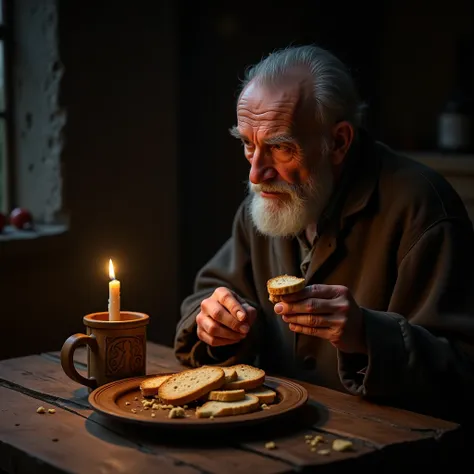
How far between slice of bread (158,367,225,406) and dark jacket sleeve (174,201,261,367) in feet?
1.13

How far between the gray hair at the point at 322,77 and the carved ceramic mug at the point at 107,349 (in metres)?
0.74

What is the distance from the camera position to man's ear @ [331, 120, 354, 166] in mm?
2494

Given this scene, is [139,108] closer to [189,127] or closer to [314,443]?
[189,127]

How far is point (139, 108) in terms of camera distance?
3701 mm

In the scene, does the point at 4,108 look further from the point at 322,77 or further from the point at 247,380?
Result: the point at 247,380

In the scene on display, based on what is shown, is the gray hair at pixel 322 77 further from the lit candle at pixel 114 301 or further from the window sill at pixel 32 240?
the window sill at pixel 32 240

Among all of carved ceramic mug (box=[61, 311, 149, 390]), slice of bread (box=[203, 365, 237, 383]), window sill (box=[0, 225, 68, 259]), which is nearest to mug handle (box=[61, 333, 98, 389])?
carved ceramic mug (box=[61, 311, 149, 390])

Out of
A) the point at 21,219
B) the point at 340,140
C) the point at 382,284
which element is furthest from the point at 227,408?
the point at 21,219

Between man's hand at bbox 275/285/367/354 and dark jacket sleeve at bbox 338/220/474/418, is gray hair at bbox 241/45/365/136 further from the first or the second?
man's hand at bbox 275/285/367/354

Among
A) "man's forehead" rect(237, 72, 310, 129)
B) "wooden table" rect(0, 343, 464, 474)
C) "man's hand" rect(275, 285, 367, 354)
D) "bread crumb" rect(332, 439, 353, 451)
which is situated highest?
"man's forehead" rect(237, 72, 310, 129)

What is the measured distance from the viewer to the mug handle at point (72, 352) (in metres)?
2.03

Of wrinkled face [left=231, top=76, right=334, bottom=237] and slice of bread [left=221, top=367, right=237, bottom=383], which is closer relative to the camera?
slice of bread [left=221, top=367, right=237, bottom=383]

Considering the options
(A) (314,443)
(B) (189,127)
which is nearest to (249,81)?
(A) (314,443)

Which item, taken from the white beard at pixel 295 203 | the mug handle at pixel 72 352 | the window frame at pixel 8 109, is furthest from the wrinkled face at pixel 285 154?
the window frame at pixel 8 109
